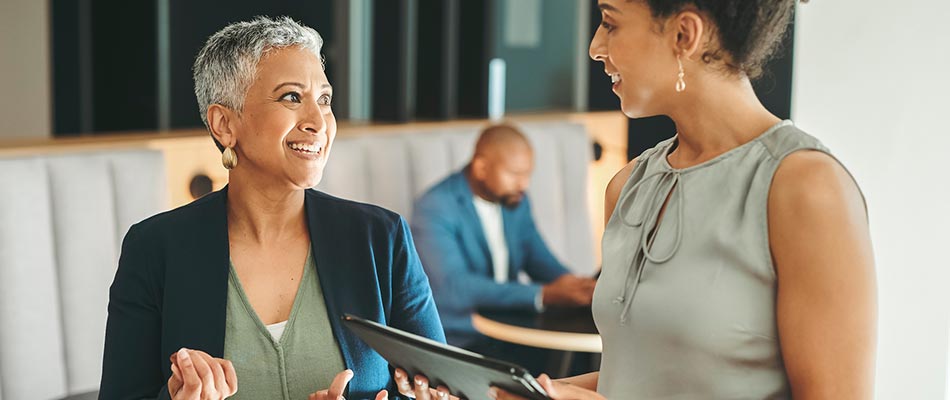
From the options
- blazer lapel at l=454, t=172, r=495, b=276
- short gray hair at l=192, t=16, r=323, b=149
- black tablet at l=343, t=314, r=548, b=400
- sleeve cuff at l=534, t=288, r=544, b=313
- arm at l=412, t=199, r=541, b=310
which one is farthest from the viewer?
blazer lapel at l=454, t=172, r=495, b=276

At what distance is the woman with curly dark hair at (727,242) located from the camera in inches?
47.3

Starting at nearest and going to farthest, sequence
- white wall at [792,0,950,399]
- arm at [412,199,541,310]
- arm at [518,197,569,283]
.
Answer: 1. white wall at [792,0,950,399]
2. arm at [412,199,541,310]
3. arm at [518,197,569,283]

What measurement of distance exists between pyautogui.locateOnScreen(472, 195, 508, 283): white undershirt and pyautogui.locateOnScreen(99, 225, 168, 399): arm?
92.7 inches

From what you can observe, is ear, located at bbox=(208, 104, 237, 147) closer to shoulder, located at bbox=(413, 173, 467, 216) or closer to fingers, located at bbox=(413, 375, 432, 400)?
fingers, located at bbox=(413, 375, 432, 400)

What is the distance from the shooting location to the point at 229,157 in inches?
56.1

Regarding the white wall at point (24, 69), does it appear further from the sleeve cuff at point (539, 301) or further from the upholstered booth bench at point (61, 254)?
the sleeve cuff at point (539, 301)

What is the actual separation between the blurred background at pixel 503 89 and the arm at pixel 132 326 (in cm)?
60

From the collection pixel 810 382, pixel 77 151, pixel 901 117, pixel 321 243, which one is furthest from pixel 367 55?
pixel 810 382

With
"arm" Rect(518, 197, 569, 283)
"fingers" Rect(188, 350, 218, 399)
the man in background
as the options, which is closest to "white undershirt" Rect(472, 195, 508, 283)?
the man in background

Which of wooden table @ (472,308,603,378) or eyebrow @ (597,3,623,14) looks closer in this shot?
eyebrow @ (597,3,623,14)

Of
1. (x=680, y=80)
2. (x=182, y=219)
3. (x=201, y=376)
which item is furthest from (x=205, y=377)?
(x=680, y=80)

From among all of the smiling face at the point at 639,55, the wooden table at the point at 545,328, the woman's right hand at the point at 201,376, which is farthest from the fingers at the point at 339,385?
the wooden table at the point at 545,328

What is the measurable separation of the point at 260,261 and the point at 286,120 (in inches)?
7.3

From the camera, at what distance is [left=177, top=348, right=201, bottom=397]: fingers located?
4.23 feet
